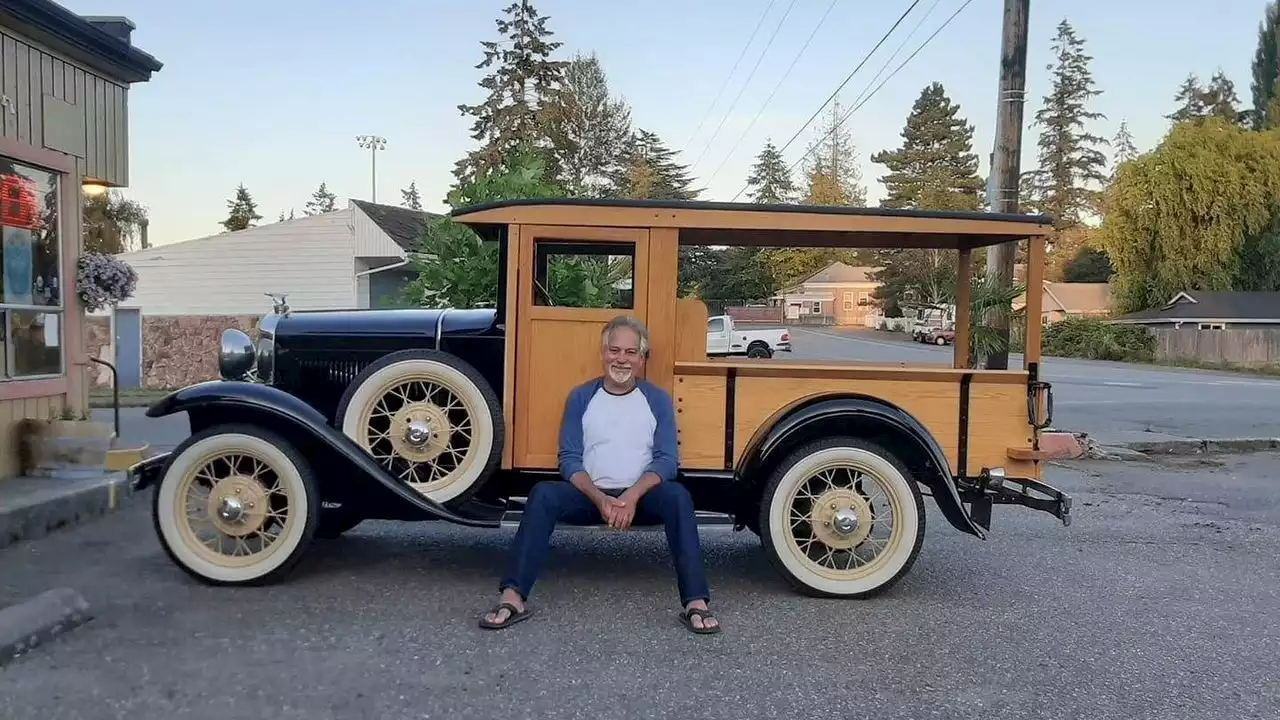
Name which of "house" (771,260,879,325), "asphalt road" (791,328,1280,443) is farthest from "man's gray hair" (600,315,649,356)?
"house" (771,260,879,325)

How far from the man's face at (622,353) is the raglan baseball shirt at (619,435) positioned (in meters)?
0.11

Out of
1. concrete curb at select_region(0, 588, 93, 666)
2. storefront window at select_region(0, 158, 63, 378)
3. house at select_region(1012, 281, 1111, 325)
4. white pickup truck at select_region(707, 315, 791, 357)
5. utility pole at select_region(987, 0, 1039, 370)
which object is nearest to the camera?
concrete curb at select_region(0, 588, 93, 666)

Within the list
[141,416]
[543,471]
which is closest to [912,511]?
[543,471]

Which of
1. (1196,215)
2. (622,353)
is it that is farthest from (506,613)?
(1196,215)

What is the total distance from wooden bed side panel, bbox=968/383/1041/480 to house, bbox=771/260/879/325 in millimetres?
33897

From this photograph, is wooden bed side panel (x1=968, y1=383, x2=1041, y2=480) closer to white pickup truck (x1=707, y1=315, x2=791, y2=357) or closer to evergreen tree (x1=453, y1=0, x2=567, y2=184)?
white pickup truck (x1=707, y1=315, x2=791, y2=357)

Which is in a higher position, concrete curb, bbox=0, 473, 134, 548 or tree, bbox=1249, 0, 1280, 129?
tree, bbox=1249, 0, 1280, 129

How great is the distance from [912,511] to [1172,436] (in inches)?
331

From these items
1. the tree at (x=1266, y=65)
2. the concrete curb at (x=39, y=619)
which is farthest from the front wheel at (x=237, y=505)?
the tree at (x=1266, y=65)

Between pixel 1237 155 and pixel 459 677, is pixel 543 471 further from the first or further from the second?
pixel 1237 155

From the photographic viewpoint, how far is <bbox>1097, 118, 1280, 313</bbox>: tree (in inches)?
1622

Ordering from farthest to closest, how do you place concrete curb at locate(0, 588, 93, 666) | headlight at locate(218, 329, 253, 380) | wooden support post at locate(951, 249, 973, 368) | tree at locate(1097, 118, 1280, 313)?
tree at locate(1097, 118, 1280, 313), wooden support post at locate(951, 249, 973, 368), headlight at locate(218, 329, 253, 380), concrete curb at locate(0, 588, 93, 666)

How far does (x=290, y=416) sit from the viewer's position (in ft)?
14.7

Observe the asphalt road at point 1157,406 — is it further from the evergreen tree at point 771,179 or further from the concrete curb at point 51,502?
the evergreen tree at point 771,179
